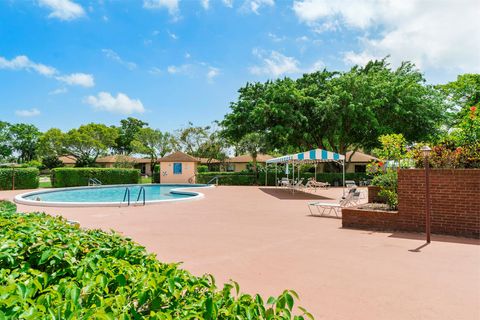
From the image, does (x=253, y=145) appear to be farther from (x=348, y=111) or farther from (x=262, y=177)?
(x=348, y=111)

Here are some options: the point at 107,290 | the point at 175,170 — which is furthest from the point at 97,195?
the point at 107,290

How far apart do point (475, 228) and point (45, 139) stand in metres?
45.1

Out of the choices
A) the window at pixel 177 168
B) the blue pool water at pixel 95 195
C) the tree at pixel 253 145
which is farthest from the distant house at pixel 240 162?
the blue pool water at pixel 95 195

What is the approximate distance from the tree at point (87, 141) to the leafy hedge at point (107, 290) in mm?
43095

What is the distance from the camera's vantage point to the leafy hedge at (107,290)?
56.6 inches

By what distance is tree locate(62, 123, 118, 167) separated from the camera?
40875mm

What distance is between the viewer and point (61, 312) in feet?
4.66

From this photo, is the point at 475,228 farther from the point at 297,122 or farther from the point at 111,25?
the point at 297,122

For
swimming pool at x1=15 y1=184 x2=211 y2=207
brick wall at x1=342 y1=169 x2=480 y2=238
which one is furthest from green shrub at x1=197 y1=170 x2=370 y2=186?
brick wall at x1=342 y1=169 x2=480 y2=238

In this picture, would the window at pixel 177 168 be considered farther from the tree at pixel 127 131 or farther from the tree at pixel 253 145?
the tree at pixel 127 131

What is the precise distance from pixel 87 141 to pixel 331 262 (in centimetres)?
4240

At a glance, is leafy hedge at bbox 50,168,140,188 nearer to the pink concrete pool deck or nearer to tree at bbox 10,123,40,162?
the pink concrete pool deck

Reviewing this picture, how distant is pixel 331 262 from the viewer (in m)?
5.35

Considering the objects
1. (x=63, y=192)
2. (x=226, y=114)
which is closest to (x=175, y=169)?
(x=226, y=114)
